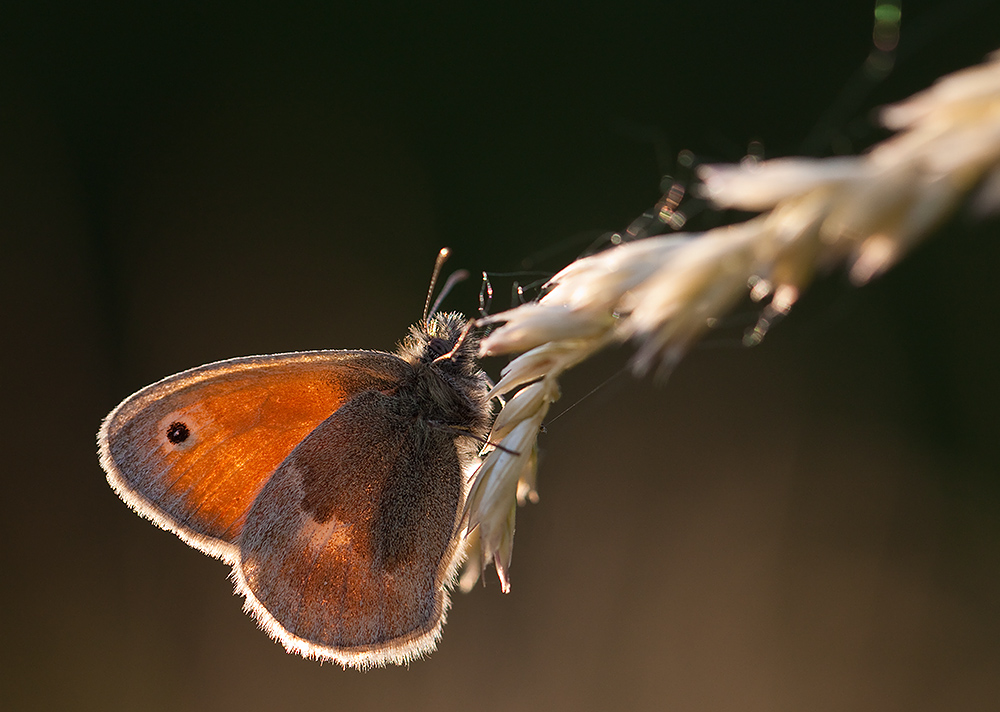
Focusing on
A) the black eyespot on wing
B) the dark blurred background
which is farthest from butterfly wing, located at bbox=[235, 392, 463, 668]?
the dark blurred background

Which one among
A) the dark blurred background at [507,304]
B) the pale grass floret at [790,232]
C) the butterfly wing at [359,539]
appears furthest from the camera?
the dark blurred background at [507,304]

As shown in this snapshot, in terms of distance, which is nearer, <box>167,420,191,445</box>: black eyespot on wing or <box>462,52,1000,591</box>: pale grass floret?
<box>462,52,1000,591</box>: pale grass floret

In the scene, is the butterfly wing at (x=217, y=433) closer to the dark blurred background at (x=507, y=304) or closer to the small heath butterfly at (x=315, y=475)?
the small heath butterfly at (x=315, y=475)

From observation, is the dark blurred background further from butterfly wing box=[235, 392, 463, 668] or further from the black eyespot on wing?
the black eyespot on wing

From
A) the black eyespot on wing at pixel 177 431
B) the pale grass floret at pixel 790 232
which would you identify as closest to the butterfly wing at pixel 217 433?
the black eyespot on wing at pixel 177 431

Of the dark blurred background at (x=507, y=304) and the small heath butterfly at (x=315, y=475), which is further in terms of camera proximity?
the dark blurred background at (x=507, y=304)
